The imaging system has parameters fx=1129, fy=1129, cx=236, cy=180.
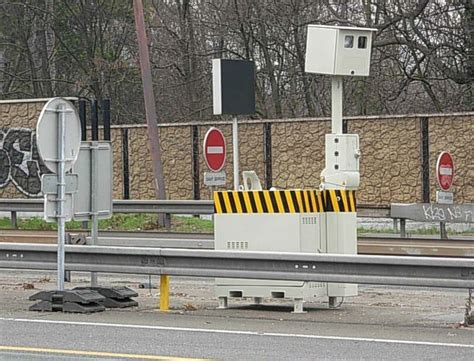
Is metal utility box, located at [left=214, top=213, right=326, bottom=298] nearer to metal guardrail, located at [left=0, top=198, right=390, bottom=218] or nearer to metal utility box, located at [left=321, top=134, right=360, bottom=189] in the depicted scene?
metal utility box, located at [left=321, top=134, right=360, bottom=189]

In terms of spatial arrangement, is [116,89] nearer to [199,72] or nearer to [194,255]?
[199,72]

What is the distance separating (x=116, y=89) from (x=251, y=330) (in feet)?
98.7

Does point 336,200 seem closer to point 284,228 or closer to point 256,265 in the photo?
point 284,228

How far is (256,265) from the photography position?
1245 cm

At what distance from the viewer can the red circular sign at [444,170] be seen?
21797mm

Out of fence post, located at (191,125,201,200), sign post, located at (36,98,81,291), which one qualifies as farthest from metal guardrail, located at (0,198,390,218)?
sign post, located at (36,98,81,291)

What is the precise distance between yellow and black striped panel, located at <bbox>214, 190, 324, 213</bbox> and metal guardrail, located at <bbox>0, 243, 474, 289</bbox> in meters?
0.78

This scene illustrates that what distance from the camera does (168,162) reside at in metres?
31.2

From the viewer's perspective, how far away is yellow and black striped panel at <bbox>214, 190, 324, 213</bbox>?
42.5ft

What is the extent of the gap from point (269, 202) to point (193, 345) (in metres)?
3.08

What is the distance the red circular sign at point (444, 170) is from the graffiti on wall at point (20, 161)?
1263 cm

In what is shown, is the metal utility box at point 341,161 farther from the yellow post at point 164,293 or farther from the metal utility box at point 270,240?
the yellow post at point 164,293

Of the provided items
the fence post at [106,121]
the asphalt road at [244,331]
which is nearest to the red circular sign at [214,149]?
the fence post at [106,121]

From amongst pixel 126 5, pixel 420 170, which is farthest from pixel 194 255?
pixel 126 5
